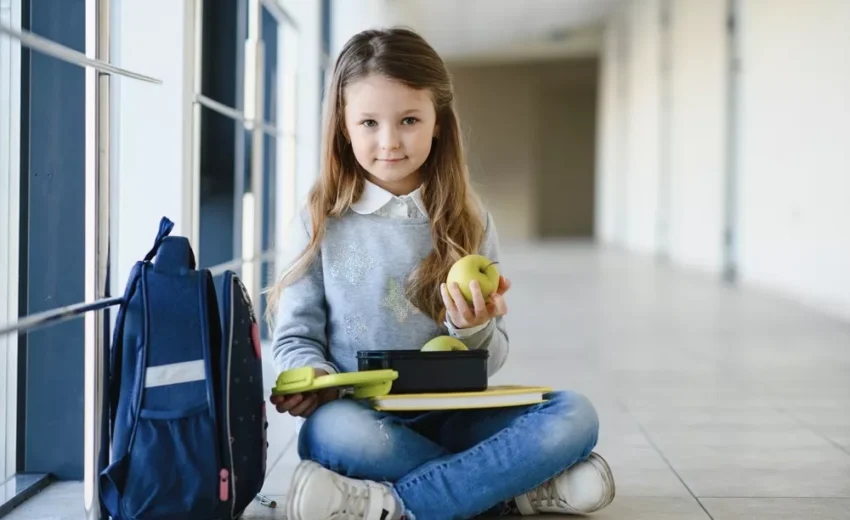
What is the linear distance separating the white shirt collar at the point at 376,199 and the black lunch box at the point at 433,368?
271 millimetres

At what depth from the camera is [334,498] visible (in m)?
1.33

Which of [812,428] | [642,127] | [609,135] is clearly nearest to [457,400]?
[812,428]

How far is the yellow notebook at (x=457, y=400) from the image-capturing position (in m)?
1.37

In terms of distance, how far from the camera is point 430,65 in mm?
1556

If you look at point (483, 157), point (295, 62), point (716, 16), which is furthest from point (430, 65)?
point (483, 157)

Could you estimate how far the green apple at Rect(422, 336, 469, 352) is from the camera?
4.79 feet

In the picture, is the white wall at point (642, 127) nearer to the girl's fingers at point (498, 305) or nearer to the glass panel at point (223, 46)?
the glass panel at point (223, 46)

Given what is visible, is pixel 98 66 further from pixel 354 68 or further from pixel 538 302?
pixel 538 302

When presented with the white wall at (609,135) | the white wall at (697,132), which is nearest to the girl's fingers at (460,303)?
the white wall at (697,132)

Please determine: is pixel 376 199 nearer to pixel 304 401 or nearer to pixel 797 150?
pixel 304 401

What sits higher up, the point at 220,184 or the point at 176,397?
the point at 220,184

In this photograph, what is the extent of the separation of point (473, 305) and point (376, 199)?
28 centimetres

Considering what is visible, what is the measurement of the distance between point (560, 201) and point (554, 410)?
51.3ft

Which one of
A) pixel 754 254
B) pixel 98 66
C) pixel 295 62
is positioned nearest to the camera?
pixel 98 66
